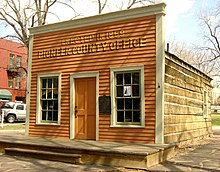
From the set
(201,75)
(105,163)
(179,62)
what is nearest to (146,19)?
(179,62)

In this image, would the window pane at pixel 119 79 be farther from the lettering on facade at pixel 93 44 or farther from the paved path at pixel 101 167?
the paved path at pixel 101 167

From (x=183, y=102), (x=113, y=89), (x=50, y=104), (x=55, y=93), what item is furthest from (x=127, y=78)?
(x=50, y=104)

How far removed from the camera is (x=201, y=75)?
534 inches

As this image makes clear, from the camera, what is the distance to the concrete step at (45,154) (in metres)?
7.75

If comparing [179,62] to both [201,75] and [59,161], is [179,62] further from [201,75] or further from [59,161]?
[59,161]

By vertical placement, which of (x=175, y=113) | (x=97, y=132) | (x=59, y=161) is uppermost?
(x=175, y=113)

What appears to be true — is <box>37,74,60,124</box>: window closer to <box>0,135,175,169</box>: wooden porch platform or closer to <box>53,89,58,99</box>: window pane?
<box>53,89,58,99</box>: window pane

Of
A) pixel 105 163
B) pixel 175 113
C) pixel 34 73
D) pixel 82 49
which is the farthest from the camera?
pixel 34 73

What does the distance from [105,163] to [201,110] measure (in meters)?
7.13

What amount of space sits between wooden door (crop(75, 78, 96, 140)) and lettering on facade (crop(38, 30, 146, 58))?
1.05m

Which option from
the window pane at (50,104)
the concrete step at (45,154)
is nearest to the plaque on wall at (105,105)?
the concrete step at (45,154)

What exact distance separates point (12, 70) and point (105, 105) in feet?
98.9

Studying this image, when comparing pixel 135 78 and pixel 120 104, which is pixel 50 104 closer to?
pixel 120 104

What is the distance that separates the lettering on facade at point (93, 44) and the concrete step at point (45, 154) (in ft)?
12.1
